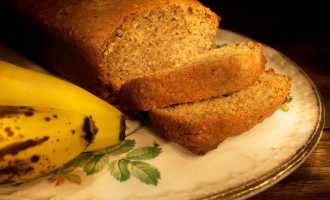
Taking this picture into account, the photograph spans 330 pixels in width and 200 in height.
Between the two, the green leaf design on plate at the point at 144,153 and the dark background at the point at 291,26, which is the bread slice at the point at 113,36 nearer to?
the green leaf design on plate at the point at 144,153

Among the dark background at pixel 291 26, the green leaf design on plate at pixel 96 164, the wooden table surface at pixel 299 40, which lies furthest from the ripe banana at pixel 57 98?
the dark background at pixel 291 26

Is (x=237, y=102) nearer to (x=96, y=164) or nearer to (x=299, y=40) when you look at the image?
(x=96, y=164)

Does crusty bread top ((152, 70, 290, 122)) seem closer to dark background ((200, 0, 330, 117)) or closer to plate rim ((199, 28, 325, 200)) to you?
plate rim ((199, 28, 325, 200))

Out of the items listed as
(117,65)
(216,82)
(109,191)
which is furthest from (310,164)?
(117,65)

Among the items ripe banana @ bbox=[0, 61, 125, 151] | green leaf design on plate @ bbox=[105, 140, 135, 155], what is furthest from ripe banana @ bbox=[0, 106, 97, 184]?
green leaf design on plate @ bbox=[105, 140, 135, 155]

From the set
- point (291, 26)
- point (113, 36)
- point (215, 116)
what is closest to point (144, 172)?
point (215, 116)

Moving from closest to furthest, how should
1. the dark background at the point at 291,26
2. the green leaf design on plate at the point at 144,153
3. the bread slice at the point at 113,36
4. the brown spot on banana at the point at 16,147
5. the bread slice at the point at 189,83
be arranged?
the brown spot on banana at the point at 16,147 < the green leaf design on plate at the point at 144,153 < the bread slice at the point at 189,83 < the bread slice at the point at 113,36 < the dark background at the point at 291,26

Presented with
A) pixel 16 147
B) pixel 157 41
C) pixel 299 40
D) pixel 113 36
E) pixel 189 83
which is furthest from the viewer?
pixel 299 40
